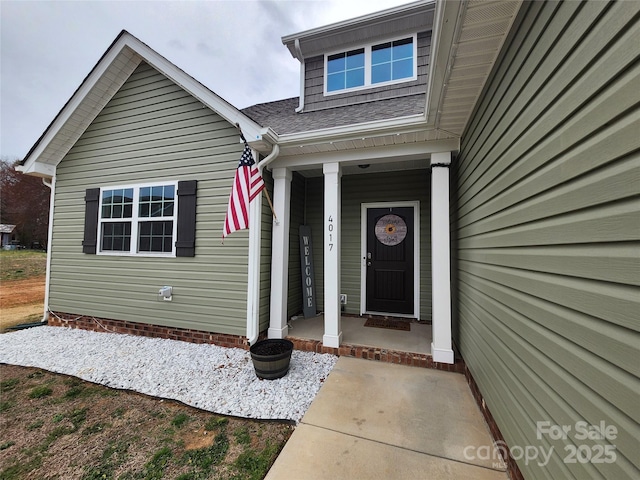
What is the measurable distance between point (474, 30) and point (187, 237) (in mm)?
3920

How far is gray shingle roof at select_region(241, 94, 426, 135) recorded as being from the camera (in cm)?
362

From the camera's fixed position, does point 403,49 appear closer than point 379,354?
No

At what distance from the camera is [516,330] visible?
1.57 metres

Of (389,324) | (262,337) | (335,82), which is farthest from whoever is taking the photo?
(335,82)

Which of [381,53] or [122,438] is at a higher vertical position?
[381,53]

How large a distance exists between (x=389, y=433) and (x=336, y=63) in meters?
5.90

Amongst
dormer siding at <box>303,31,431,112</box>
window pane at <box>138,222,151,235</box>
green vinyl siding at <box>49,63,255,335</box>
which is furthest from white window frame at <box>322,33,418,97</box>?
window pane at <box>138,222,151,235</box>

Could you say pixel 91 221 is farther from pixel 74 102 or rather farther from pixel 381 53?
pixel 381 53

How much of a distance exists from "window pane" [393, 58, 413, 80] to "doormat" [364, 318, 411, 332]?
14.3 feet

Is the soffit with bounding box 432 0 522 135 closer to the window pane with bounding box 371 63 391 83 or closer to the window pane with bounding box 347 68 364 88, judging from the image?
the window pane with bounding box 371 63 391 83

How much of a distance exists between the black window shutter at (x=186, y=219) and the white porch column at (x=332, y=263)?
1.99 m

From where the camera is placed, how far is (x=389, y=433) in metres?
2.00

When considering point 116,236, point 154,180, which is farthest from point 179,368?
point 154,180

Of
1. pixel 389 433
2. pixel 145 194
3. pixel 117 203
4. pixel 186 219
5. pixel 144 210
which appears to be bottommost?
pixel 389 433
